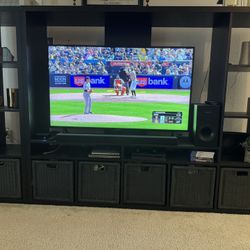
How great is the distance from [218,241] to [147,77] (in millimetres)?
1445

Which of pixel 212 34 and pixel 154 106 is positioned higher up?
pixel 212 34

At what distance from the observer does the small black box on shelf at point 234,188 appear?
7.77 ft

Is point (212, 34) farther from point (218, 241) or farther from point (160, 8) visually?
point (218, 241)

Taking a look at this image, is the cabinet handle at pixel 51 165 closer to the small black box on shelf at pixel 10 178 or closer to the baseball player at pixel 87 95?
the small black box on shelf at pixel 10 178

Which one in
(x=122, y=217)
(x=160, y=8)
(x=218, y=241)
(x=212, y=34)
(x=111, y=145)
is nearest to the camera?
(x=218, y=241)

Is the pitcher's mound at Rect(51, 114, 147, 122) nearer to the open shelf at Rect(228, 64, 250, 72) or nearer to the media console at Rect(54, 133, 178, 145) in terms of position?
the media console at Rect(54, 133, 178, 145)

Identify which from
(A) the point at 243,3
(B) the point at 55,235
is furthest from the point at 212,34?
(B) the point at 55,235

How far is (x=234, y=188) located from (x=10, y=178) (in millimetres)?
2007

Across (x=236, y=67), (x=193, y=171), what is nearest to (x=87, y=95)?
(x=193, y=171)

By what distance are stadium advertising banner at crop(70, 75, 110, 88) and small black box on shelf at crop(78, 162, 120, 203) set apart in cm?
71

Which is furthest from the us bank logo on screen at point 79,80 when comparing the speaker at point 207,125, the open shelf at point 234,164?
the open shelf at point 234,164

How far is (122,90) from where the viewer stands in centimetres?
249

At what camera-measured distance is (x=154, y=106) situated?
2.52m

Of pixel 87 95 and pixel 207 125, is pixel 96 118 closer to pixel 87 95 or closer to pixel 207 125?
pixel 87 95
